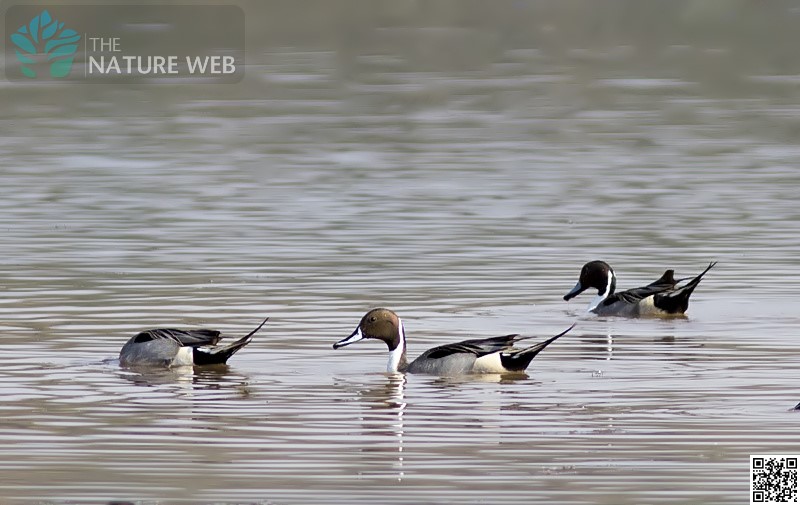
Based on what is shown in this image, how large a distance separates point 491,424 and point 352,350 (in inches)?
134

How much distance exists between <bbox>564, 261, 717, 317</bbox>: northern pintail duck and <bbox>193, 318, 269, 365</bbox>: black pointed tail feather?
3901 mm

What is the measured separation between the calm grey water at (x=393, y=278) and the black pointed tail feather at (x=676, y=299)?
26cm

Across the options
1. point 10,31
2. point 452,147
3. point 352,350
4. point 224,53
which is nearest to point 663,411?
point 352,350

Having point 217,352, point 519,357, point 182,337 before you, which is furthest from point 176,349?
point 519,357

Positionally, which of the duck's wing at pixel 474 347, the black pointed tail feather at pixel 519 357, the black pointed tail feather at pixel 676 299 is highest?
the black pointed tail feather at pixel 676 299

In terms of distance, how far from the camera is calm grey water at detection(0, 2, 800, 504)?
34.5 ft

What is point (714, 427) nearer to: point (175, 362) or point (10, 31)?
point (175, 362)

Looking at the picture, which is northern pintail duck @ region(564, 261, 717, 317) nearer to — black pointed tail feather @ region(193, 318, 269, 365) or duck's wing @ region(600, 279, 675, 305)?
duck's wing @ region(600, 279, 675, 305)

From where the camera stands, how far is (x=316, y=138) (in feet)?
105

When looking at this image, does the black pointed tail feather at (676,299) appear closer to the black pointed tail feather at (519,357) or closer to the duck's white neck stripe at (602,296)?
the duck's white neck stripe at (602,296)

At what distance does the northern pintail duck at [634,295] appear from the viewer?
53.5 ft

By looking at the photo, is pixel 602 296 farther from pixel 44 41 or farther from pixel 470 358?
pixel 44 41

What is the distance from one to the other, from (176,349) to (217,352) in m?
0.33

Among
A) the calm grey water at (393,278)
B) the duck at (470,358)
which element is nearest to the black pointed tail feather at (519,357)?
the duck at (470,358)
